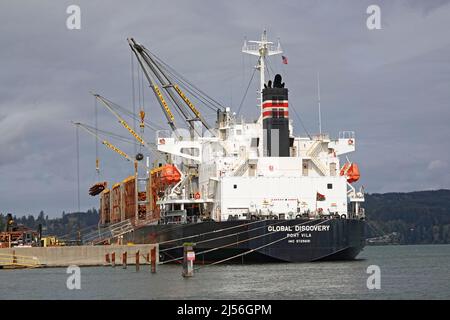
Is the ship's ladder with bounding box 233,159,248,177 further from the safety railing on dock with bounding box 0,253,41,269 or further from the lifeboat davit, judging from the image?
the safety railing on dock with bounding box 0,253,41,269

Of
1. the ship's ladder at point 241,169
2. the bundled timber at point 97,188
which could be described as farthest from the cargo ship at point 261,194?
the bundled timber at point 97,188

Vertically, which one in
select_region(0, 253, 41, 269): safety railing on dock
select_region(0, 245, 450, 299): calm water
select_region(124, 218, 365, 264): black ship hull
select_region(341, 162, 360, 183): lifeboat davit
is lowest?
select_region(0, 245, 450, 299): calm water

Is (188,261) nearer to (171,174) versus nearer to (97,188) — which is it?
(171,174)

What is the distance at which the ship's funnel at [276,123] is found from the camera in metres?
63.2

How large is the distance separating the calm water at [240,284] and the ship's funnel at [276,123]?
848 centimetres

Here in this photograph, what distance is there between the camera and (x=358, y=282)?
4912 centimetres

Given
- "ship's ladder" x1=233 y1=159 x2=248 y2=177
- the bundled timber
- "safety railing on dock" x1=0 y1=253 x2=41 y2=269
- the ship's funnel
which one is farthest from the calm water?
the bundled timber

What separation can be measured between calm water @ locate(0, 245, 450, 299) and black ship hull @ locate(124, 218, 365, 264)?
0.75 metres

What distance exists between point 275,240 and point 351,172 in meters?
10.7

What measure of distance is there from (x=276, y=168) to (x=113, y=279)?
45.3ft

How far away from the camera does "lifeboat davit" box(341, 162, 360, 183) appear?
6606 centimetres

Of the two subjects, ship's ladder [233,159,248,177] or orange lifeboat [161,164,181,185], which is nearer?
ship's ladder [233,159,248,177]

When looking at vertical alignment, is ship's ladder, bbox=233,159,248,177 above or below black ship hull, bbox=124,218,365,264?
above

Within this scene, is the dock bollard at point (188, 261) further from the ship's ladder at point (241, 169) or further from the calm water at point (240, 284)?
the ship's ladder at point (241, 169)
